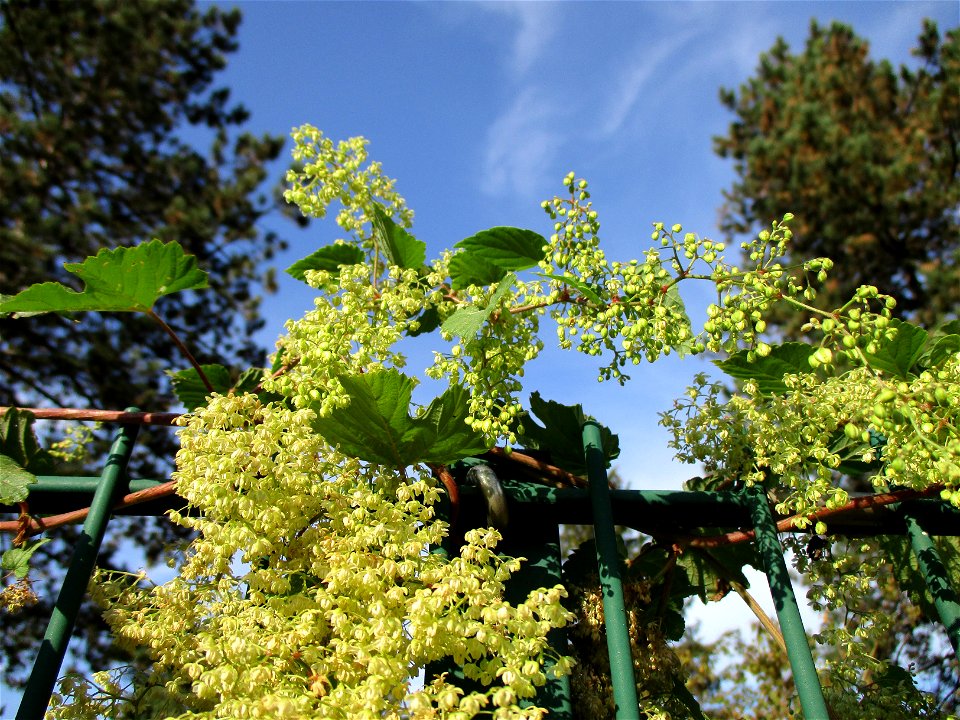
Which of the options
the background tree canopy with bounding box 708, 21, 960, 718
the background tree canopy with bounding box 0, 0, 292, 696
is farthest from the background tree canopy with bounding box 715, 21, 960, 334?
the background tree canopy with bounding box 0, 0, 292, 696

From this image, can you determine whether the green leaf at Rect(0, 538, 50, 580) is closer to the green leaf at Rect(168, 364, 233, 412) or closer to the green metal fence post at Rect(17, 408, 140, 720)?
the green metal fence post at Rect(17, 408, 140, 720)

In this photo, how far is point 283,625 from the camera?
103 centimetres

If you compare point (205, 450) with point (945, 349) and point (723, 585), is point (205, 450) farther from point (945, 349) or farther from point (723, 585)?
point (945, 349)

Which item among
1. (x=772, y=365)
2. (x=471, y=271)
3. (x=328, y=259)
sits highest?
(x=328, y=259)

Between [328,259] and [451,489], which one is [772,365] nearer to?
[451,489]

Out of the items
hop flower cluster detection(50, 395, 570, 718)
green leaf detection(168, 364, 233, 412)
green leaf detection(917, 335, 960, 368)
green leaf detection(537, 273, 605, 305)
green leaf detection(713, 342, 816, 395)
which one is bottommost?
hop flower cluster detection(50, 395, 570, 718)

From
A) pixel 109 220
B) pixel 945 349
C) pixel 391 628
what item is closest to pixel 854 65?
pixel 109 220

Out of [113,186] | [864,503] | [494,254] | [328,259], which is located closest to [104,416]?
[328,259]

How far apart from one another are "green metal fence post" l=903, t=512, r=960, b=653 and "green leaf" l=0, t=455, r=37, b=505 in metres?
1.66

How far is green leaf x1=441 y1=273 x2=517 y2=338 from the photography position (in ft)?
4.27

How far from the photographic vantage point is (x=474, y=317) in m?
1.35

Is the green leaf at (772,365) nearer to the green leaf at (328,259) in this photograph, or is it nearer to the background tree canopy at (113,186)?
the green leaf at (328,259)

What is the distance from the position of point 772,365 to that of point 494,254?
2.05 ft

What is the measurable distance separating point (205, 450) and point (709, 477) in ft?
3.88
